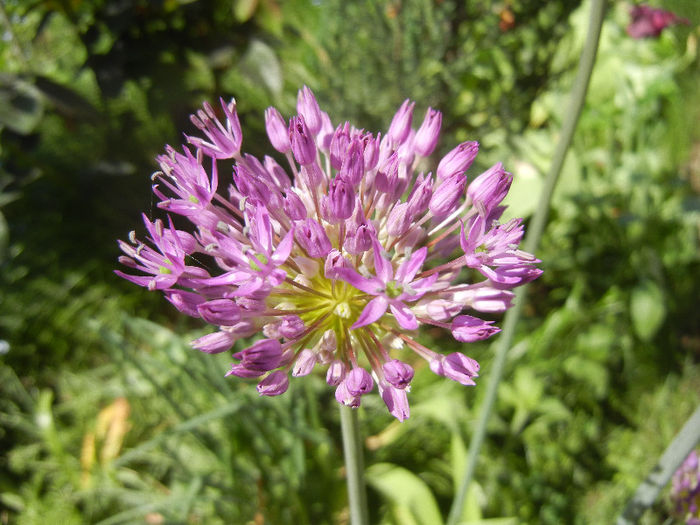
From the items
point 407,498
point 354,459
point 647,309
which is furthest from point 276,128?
point 647,309

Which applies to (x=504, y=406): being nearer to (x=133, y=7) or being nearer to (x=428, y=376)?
(x=428, y=376)

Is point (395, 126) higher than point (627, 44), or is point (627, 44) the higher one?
point (395, 126)

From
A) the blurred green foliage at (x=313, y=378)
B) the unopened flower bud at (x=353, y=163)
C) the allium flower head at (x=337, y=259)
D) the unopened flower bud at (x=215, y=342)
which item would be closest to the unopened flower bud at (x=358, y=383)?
the allium flower head at (x=337, y=259)

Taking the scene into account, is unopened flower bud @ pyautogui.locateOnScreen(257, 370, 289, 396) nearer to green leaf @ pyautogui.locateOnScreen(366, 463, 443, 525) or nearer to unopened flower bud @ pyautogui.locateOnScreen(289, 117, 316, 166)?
unopened flower bud @ pyautogui.locateOnScreen(289, 117, 316, 166)

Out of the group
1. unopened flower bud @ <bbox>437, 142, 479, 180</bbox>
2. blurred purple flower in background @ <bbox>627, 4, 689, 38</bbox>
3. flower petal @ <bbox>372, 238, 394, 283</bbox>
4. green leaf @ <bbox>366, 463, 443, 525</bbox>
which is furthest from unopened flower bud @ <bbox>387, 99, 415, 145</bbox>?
blurred purple flower in background @ <bbox>627, 4, 689, 38</bbox>

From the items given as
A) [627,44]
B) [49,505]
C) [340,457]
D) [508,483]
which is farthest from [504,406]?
[627,44]

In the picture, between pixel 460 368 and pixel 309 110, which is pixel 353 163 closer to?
pixel 309 110

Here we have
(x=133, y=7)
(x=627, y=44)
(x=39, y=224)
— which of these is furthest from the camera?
(x=627, y=44)
